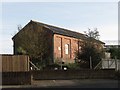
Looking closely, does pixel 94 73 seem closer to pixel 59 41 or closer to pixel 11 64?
pixel 11 64

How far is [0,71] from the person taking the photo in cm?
2731

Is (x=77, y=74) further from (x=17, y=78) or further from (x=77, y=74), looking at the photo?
(x=17, y=78)

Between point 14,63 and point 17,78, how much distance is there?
1.76 metres

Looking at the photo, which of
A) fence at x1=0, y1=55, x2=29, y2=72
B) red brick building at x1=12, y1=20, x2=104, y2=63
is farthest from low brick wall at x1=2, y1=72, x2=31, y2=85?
red brick building at x1=12, y1=20, x2=104, y2=63

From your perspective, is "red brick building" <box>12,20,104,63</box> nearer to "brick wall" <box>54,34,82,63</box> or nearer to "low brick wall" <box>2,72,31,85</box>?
"brick wall" <box>54,34,82,63</box>

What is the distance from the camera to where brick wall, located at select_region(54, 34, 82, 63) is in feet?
188

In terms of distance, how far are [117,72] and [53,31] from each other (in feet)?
83.5

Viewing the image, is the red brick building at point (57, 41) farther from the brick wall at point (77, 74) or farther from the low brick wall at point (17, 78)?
the low brick wall at point (17, 78)

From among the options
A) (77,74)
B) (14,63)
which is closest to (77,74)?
(77,74)

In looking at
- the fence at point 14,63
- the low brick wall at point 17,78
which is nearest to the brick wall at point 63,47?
the fence at point 14,63

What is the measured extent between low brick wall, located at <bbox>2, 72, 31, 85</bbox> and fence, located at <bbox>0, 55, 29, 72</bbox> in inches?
41.5

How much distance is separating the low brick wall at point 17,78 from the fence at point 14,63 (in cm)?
105

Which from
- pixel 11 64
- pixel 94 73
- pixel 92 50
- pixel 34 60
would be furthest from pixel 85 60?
pixel 11 64

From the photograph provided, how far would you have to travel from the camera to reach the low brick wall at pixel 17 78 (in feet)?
87.5
